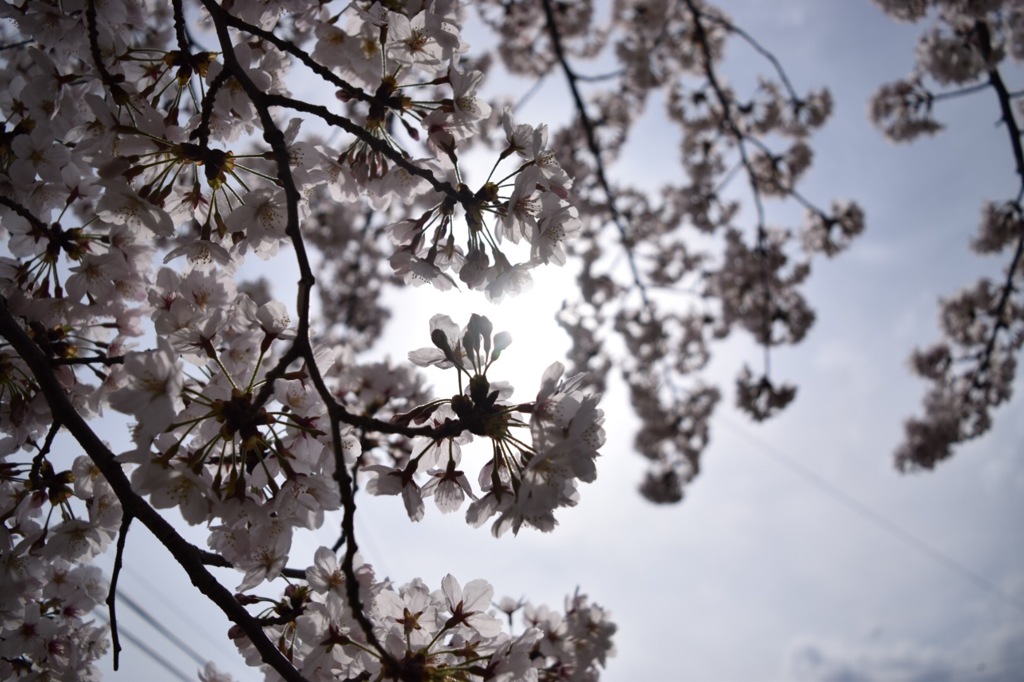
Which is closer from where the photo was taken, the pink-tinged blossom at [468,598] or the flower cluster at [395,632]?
the flower cluster at [395,632]

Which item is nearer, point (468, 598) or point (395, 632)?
point (395, 632)

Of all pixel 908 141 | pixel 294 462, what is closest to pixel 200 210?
pixel 294 462

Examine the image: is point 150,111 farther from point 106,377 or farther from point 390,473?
point 390,473

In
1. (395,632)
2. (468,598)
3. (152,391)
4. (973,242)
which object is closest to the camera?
(152,391)

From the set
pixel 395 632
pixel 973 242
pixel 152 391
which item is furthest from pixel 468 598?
pixel 973 242

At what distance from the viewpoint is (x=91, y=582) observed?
2148 millimetres

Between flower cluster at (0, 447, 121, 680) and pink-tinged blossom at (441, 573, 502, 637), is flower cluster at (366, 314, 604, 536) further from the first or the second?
flower cluster at (0, 447, 121, 680)

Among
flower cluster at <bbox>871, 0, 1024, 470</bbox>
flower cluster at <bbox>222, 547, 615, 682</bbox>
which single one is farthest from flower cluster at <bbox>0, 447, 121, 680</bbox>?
flower cluster at <bbox>871, 0, 1024, 470</bbox>

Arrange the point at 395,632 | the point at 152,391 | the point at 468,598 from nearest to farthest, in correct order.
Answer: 1. the point at 152,391
2. the point at 395,632
3. the point at 468,598

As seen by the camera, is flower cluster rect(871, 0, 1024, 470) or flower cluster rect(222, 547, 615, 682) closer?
flower cluster rect(222, 547, 615, 682)

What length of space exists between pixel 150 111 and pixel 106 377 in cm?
92

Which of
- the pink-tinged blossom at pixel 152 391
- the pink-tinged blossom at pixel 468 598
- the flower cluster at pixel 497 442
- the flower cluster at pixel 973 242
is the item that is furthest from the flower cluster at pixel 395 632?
the flower cluster at pixel 973 242

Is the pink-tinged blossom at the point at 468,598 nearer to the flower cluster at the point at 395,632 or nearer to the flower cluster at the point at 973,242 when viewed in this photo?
the flower cluster at the point at 395,632

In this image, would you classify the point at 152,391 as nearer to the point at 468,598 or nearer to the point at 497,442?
the point at 497,442
